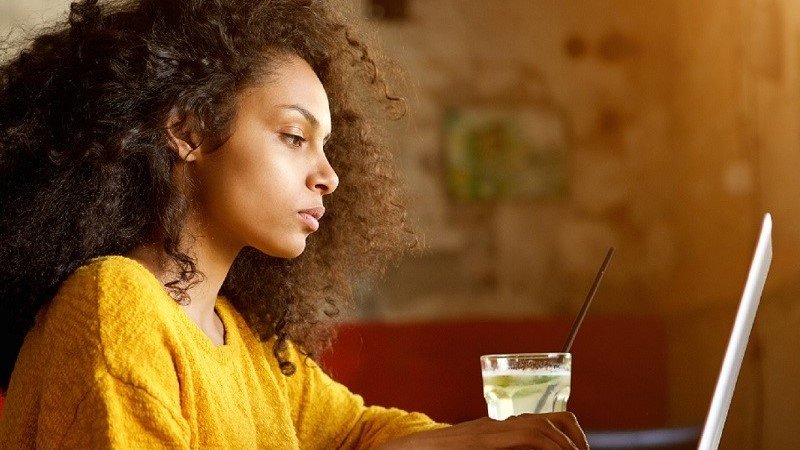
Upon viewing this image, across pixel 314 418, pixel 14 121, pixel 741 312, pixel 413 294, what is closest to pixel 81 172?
pixel 14 121

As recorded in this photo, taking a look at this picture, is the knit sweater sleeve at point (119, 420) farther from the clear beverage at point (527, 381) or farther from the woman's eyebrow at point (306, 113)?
the woman's eyebrow at point (306, 113)

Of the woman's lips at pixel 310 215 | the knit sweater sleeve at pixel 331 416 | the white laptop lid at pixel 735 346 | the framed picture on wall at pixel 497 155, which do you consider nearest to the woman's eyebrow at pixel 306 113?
the woman's lips at pixel 310 215

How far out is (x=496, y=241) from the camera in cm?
439

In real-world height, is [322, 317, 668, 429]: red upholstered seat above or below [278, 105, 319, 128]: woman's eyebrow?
below

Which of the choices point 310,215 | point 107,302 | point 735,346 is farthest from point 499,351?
point 735,346

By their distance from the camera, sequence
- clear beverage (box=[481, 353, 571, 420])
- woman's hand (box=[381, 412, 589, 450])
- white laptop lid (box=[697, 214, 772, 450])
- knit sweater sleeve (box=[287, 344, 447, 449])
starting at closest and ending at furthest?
1. white laptop lid (box=[697, 214, 772, 450])
2. woman's hand (box=[381, 412, 589, 450])
3. clear beverage (box=[481, 353, 571, 420])
4. knit sweater sleeve (box=[287, 344, 447, 449])

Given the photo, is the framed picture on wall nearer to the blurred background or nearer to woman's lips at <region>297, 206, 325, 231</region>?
the blurred background

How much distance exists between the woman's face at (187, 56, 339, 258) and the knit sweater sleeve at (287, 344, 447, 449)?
1.10ft

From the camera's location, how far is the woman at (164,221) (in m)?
1.12

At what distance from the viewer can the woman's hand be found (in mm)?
1058

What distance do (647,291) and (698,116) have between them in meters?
0.82

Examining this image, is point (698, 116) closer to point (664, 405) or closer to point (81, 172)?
point (664, 405)

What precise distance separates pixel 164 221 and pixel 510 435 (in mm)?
568

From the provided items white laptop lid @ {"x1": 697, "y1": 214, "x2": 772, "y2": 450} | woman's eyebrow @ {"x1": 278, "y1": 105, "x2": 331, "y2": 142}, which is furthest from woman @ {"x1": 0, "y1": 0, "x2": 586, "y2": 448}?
white laptop lid @ {"x1": 697, "y1": 214, "x2": 772, "y2": 450}
